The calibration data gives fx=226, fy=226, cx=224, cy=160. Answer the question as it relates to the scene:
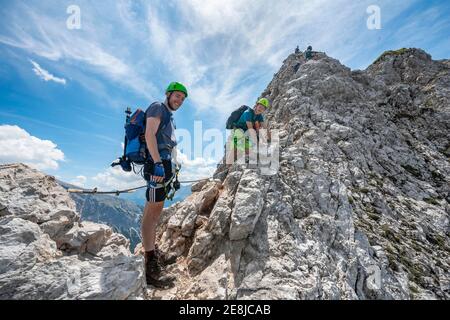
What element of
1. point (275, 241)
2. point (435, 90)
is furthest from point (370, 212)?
point (435, 90)

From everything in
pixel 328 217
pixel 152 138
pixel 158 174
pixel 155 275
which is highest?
pixel 152 138

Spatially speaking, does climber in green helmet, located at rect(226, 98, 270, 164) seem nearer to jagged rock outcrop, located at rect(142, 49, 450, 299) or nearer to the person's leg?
jagged rock outcrop, located at rect(142, 49, 450, 299)

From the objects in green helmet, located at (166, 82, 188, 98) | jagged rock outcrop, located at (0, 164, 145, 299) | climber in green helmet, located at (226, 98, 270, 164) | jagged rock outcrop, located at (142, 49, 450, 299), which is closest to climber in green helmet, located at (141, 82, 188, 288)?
green helmet, located at (166, 82, 188, 98)

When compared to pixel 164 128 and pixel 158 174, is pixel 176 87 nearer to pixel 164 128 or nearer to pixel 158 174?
pixel 164 128

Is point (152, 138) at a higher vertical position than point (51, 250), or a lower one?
higher

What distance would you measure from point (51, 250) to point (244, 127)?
11.8 metres

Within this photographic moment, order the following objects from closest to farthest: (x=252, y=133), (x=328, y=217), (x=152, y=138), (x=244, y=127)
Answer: (x=152, y=138)
(x=328, y=217)
(x=252, y=133)
(x=244, y=127)

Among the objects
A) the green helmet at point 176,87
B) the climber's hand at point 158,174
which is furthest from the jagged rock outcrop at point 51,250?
the green helmet at point 176,87

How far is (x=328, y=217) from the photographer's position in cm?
1068

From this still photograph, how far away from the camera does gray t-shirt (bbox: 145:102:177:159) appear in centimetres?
698

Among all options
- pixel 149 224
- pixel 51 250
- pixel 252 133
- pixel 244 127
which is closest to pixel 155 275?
pixel 149 224

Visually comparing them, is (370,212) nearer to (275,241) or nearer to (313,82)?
(275,241)

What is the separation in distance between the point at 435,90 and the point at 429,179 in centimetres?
1597

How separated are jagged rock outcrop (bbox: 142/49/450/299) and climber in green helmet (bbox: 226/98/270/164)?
1924 millimetres
